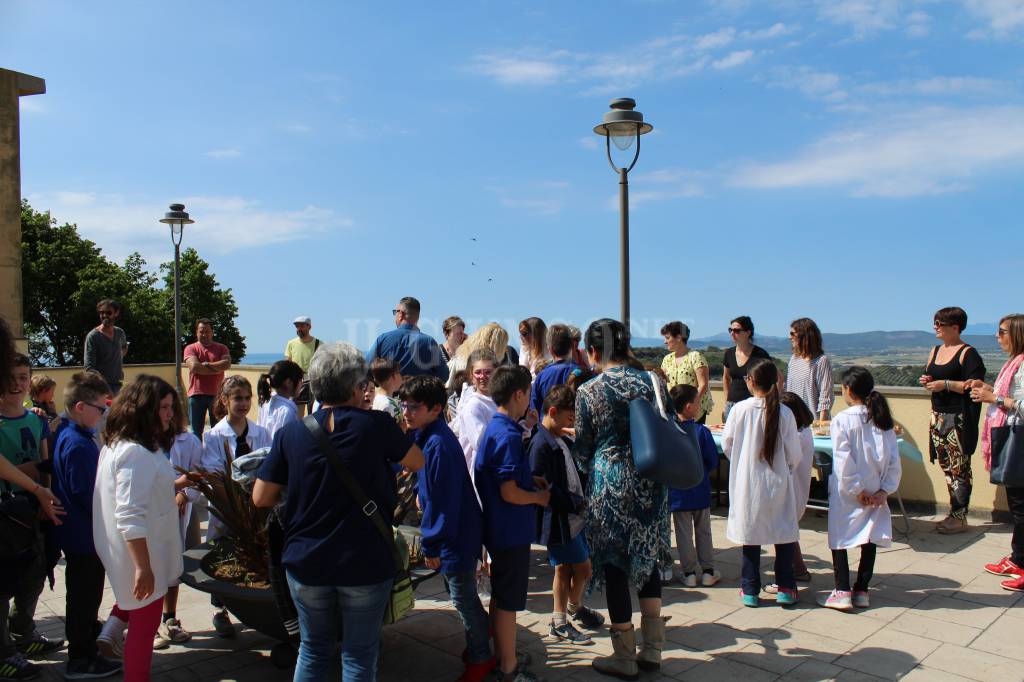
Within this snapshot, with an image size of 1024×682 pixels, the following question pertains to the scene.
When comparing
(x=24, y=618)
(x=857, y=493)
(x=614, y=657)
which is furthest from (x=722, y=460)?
(x=24, y=618)

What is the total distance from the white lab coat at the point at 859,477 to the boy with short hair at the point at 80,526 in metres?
4.33

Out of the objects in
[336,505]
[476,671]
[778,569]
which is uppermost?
[336,505]

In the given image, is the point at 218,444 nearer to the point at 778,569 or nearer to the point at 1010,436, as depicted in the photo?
the point at 778,569

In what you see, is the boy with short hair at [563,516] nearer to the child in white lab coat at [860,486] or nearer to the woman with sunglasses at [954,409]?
the child in white lab coat at [860,486]

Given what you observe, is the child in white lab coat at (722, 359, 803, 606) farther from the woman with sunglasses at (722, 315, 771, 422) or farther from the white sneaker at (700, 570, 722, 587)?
the woman with sunglasses at (722, 315, 771, 422)

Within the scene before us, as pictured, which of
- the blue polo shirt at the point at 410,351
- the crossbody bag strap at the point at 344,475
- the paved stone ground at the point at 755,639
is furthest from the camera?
the blue polo shirt at the point at 410,351

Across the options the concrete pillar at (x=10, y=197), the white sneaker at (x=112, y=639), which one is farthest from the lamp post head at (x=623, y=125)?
the concrete pillar at (x=10, y=197)

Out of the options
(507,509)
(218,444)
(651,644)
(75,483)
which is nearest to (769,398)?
(651,644)

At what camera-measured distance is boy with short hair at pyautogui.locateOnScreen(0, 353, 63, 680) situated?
388 cm

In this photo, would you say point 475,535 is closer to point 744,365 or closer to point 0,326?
point 0,326

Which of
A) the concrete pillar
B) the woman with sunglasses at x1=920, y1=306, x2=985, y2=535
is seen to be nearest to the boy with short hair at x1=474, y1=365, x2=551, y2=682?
the woman with sunglasses at x1=920, y1=306, x2=985, y2=535

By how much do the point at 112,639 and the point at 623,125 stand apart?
6.01m

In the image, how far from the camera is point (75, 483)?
3.82 m

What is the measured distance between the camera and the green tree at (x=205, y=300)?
35.7 m
